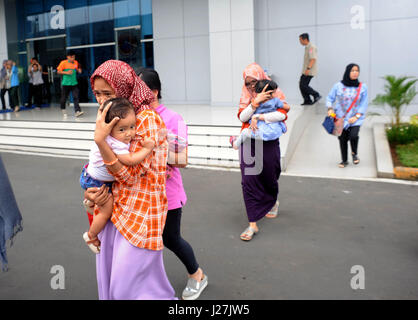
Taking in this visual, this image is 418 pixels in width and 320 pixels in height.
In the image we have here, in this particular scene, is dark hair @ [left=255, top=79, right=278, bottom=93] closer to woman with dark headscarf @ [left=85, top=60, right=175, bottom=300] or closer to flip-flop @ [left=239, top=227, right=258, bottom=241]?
flip-flop @ [left=239, top=227, right=258, bottom=241]

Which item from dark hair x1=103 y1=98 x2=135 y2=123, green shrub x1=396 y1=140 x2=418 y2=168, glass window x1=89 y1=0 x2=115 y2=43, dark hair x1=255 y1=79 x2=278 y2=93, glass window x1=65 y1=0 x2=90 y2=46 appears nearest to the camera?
dark hair x1=103 y1=98 x2=135 y2=123

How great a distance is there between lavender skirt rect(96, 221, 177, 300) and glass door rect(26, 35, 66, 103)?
51.5 ft

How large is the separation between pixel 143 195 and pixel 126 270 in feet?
1.42

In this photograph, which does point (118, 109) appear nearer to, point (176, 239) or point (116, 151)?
→ point (116, 151)

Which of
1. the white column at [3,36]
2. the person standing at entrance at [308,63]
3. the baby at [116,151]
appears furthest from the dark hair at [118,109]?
the white column at [3,36]

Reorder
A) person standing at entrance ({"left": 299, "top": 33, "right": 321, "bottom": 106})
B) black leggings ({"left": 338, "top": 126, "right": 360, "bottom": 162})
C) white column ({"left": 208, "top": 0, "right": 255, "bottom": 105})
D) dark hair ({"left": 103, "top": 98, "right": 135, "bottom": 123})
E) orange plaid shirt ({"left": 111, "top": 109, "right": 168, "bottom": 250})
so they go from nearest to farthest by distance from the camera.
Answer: dark hair ({"left": 103, "top": 98, "right": 135, "bottom": 123}) → orange plaid shirt ({"left": 111, "top": 109, "right": 168, "bottom": 250}) → black leggings ({"left": 338, "top": 126, "right": 360, "bottom": 162}) → person standing at entrance ({"left": 299, "top": 33, "right": 321, "bottom": 106}) → white column ({"left": 208, "top": 0, "right": 255, "bottom": 105})

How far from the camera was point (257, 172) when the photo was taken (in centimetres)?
455

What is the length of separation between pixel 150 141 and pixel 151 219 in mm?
460

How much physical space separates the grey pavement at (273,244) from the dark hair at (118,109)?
1.70 meters

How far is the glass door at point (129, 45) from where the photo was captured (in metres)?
14.9

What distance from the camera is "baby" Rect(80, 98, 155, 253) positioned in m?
2.30

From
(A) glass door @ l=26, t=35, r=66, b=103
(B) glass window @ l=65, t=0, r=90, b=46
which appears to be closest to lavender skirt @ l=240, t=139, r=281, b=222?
(B) glass window @ l=65, t=0, r=90, b=46

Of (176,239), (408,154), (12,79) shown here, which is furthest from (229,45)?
(176,239)
